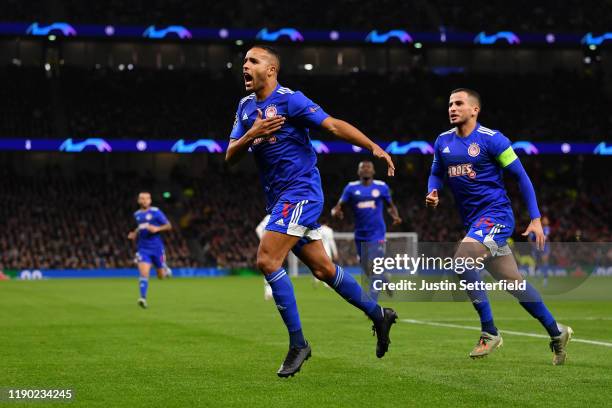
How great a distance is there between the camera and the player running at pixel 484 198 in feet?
30.0

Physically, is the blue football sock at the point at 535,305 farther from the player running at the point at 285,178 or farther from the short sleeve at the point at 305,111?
the short sleeve at the point at 305,111

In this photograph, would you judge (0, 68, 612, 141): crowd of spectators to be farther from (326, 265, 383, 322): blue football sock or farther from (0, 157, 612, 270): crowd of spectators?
(326, 265, 383, 322): blue football sock

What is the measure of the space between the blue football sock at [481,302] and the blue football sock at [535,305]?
0.52 m

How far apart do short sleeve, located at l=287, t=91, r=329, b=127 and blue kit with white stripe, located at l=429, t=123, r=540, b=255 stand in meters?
2.14

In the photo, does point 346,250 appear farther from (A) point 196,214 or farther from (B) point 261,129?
(B) point 261,129

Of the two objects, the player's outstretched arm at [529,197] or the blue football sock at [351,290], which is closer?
the blue football sock at [351,290]

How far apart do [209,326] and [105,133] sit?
30864 millimetres

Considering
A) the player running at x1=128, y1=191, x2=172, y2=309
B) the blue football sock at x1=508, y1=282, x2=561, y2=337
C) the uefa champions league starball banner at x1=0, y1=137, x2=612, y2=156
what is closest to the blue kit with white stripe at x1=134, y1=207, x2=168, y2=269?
the player running at x1=128, y1=191, x2=172, y2=309

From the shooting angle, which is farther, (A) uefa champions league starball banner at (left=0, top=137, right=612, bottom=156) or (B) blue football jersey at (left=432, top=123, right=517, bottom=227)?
(A) uefa champions league starball banner at (left=0, top=137, right=612, bottom=156)

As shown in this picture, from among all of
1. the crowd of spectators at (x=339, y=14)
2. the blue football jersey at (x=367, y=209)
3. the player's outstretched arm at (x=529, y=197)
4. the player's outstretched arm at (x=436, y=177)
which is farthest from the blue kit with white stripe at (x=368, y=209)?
the crowd of spectators at (x=339, y=14)

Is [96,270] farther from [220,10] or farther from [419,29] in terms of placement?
[419,29]

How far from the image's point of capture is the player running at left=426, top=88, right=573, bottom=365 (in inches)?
360

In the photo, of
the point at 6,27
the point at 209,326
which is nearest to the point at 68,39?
the point at 6,27

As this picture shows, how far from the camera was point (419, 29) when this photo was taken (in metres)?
48.7
